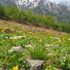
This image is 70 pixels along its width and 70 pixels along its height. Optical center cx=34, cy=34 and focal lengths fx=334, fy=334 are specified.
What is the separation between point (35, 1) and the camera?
16025 cm

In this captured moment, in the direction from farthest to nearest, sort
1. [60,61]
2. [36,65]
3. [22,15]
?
[22,15] → [60,61] → [36,65]

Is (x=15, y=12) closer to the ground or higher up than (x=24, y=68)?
closer to the ground

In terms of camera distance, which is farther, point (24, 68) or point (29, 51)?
point (29, 51)

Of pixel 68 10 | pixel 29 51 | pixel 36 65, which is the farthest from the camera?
pixel 68 10

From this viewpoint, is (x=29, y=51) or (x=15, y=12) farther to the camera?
(x=15, y=12)

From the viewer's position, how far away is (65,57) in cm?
805

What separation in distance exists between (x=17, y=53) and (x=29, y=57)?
0.34 m

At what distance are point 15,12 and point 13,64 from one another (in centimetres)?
1983

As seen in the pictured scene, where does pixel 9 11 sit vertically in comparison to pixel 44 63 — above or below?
below

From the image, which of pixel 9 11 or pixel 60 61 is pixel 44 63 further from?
pixel 9 11

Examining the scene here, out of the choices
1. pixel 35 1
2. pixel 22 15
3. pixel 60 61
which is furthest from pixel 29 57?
pixel 35 1

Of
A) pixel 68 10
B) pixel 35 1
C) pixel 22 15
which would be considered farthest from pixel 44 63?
pixel 68 10

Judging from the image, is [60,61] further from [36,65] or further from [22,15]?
[22,15]

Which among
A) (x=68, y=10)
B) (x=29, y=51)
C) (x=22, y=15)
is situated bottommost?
(x=68, y=10)
